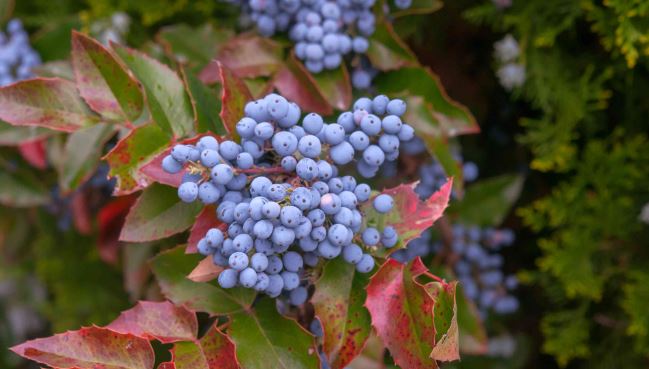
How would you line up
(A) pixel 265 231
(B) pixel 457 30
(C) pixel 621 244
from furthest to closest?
(B) pixel 457 30, (C) pixel 621 244, (A) pixel 265 231

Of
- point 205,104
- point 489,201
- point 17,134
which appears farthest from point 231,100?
point 489,201

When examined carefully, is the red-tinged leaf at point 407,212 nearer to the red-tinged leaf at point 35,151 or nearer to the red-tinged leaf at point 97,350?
the red-tinged leaf at point 97,350

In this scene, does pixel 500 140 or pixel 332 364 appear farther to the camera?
pixel 500 140

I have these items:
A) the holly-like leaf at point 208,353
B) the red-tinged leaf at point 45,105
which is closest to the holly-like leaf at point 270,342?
the holly-like leaf at point 208,353

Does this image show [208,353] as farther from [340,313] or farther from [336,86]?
[336,86]

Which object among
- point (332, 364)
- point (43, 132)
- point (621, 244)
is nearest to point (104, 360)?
point (332, 364)

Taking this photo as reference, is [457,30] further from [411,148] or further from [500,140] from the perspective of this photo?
[411,148]

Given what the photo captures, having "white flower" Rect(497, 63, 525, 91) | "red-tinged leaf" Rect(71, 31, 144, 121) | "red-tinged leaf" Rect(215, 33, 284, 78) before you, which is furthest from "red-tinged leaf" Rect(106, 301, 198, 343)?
"white flower" Rect(497, 63, 525, 91)
